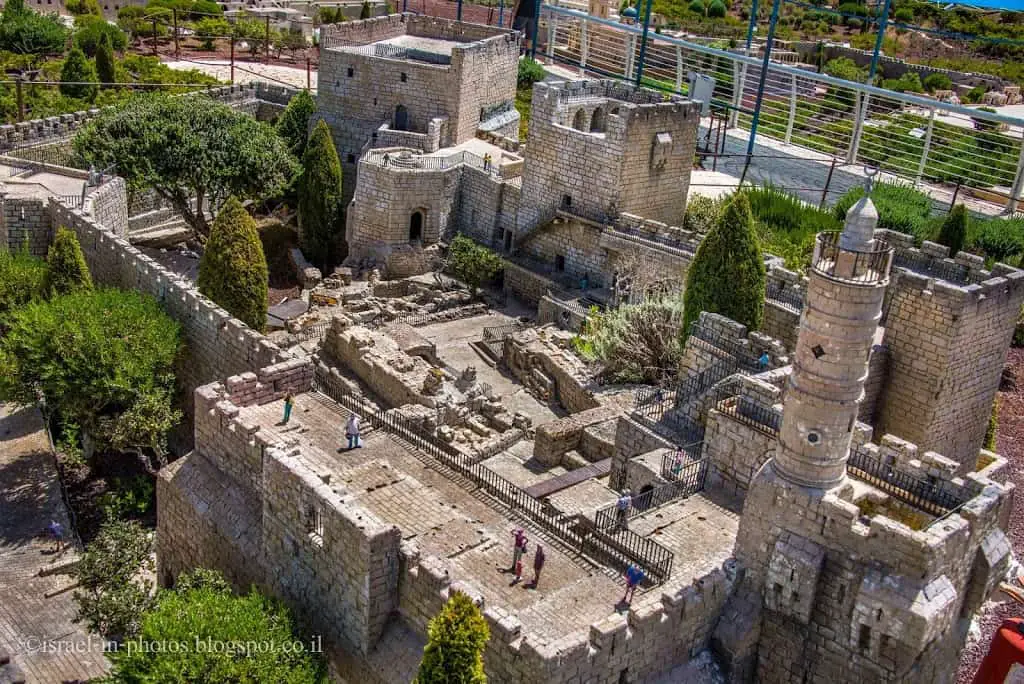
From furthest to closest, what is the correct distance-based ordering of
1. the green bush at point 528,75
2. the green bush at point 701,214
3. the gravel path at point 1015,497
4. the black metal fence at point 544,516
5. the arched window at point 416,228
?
the green bush at point 528,75 < the arched window at point 416,228 < the green bush at point 701,214 < the gravel path at point 1015,497 < the black metal fence at point 544,516

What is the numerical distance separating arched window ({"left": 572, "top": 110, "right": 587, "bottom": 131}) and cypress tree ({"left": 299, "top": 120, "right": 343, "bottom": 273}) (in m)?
9.76

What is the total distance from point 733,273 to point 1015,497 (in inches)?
390

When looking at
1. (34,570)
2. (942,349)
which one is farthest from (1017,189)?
(34,570)

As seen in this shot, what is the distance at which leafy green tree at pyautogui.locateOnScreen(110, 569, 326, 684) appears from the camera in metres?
18.0

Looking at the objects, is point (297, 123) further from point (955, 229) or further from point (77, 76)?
point (955, 229)

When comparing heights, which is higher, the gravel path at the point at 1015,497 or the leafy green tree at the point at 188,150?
the leafy green tree at the point at 188,150

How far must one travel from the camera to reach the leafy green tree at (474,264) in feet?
131

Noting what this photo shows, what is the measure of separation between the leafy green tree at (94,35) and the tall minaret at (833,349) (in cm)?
5504

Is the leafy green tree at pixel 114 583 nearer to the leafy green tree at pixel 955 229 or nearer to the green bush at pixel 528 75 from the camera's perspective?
the leafy green tree at pixel 955 229

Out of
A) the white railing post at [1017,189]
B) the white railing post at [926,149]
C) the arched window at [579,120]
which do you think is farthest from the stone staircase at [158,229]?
the white railing post at [1017,189]

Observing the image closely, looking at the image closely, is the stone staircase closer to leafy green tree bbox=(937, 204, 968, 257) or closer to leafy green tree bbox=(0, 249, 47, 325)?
leafy green tree bbox=(0, 249, 47, 325)

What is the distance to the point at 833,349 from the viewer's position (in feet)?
55.5

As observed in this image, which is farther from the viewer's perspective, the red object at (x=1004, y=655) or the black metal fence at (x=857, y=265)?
the red object at (x=1004, y=655)

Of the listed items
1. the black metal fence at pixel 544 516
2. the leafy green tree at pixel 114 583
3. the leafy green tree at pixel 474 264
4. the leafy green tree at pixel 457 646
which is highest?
the leafy green tree at pixel 457 646
